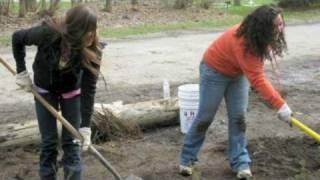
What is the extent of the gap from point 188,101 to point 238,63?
5.48 ft

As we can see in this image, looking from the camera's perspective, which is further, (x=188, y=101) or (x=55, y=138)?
(x=188, y=101)

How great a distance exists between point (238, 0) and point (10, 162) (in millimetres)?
20969

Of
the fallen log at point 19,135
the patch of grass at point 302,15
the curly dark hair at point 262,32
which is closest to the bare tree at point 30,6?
the patch of grass at point 302,15

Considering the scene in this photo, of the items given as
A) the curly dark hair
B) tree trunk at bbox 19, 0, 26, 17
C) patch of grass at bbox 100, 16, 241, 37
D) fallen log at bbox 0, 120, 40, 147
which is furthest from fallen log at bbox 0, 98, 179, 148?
tree trunk at bbox 19, 0, 26, 17

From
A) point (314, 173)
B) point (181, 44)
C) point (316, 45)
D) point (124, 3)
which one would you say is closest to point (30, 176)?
point (314, 173)

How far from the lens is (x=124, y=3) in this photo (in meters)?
23.3

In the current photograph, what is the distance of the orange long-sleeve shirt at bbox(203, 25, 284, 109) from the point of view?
4.88m

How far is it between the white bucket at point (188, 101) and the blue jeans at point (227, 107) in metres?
0.99

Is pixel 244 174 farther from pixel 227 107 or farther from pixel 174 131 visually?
pixel 174 131

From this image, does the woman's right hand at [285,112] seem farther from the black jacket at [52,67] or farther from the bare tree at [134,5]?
the bare tree at [134,5]

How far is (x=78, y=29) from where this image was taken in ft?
13.8

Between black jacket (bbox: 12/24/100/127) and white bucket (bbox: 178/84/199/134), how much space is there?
200 cm

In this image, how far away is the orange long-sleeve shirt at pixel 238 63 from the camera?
488cm

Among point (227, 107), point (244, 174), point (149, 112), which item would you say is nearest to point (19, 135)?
point (149, 112)
